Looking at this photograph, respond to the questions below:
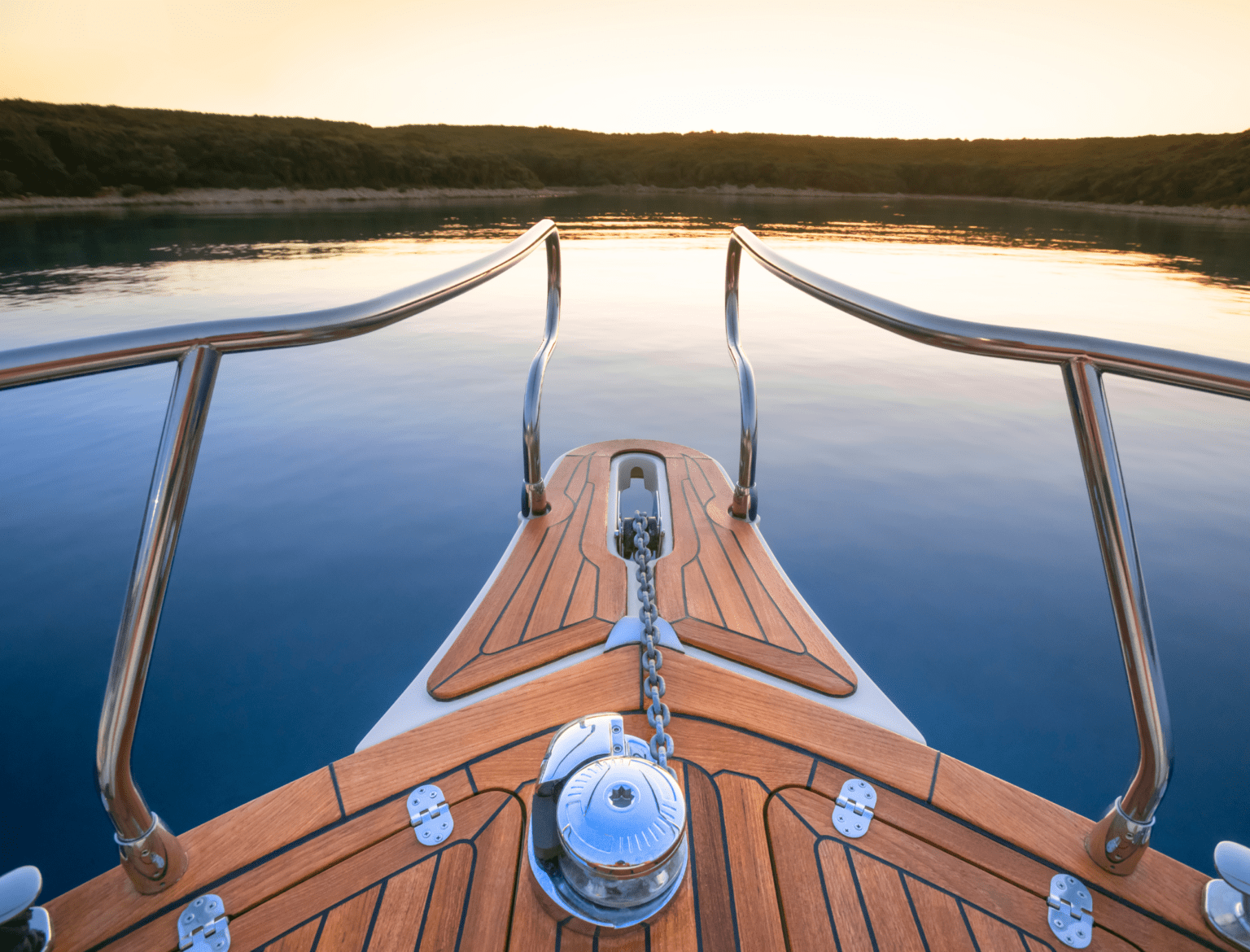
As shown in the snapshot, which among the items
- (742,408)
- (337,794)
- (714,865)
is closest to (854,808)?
(714,865)

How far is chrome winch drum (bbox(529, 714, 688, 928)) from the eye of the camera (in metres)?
0.78

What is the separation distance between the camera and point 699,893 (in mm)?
935

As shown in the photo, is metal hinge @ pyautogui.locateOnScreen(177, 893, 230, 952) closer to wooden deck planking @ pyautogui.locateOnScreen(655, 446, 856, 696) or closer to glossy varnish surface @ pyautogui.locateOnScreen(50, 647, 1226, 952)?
glossy varnish surface @ pyautogui.locateOnScreen(50, 647, 1226, 952)

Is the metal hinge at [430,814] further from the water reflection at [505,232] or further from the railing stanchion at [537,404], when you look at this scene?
the water reflection at [505,232]

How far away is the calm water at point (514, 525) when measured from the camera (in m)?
2.29

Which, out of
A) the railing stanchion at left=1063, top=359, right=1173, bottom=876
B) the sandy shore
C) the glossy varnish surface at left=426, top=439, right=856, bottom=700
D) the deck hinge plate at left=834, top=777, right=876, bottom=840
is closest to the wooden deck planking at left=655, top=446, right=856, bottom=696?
the glossy varnish surface at left=426, top=439, right=856, bottom=700

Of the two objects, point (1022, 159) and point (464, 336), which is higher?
point (1022, 159)

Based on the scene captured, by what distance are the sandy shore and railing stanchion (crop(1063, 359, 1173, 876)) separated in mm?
40138

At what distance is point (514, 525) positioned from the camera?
3926 millimetres

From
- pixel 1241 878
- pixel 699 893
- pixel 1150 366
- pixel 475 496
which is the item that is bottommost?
pixel 475 496

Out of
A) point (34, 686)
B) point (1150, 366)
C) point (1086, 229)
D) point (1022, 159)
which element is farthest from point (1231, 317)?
point (1022, 159)

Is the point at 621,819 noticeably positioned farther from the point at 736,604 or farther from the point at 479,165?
the point at 479,165

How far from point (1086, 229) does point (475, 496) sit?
3176 centimetres

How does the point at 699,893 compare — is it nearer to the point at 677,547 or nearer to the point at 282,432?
the point at 677,547
